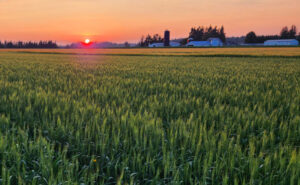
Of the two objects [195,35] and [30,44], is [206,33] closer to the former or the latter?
[195,35]

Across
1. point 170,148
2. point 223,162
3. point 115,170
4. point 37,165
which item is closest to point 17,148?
Result: point 37,165

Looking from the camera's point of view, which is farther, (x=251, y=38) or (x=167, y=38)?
(x=167, y=38)

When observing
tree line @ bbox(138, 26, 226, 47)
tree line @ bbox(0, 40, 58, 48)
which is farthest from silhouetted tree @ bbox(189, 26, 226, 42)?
tree line @ bbox(0, 40, 58, 48)

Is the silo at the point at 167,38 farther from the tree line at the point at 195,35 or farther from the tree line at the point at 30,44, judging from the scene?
the tree line at the point at 30,44

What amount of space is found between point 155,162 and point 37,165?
35.5 inches

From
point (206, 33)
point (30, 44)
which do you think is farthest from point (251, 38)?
point (30, 44)

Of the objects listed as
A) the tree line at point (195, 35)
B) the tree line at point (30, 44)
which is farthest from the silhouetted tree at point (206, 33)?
the tree line at point (30, 44)

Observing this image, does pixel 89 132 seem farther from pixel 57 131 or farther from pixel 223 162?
pixel 223 162

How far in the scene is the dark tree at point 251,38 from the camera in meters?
100

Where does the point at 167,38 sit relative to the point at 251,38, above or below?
above

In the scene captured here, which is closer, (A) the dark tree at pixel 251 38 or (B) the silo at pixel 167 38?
(A) the dark tree at pixel 251 38

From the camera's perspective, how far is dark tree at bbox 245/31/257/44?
329 feet

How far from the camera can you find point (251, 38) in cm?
10062

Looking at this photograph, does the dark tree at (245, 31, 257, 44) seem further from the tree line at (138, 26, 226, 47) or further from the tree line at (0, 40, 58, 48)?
the tree line at (0, 40, 58, 48)
